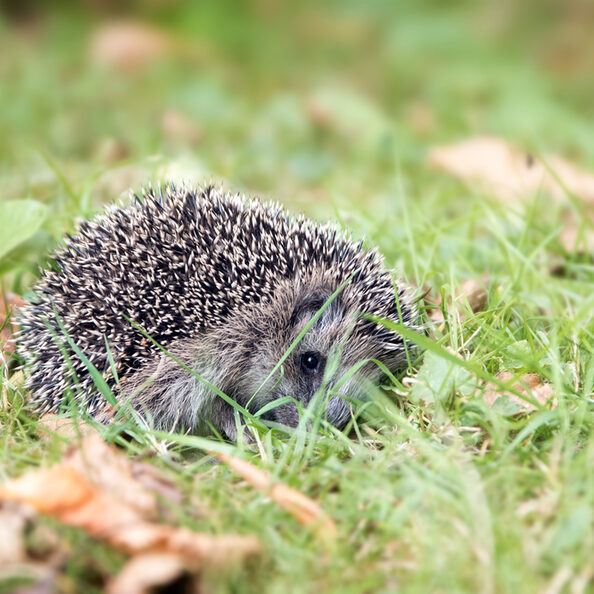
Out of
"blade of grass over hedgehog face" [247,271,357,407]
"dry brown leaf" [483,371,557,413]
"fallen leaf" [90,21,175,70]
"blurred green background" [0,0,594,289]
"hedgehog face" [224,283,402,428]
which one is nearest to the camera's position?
"dry brown leaf" [483,371,557,413]

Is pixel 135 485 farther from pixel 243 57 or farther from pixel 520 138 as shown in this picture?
pixel 243 57

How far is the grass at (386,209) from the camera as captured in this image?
9.25 ft

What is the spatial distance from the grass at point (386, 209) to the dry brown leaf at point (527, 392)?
0.23ft

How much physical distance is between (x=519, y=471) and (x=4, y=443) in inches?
97.6

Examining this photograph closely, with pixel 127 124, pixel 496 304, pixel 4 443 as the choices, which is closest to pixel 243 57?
pixel 127 124

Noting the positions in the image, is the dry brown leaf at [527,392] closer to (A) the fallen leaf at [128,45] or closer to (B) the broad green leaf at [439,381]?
(B) the broad green leaf at [439,381]

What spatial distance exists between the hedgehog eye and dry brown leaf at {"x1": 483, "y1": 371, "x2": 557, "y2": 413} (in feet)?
3.61

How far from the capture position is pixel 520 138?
31.2 feet

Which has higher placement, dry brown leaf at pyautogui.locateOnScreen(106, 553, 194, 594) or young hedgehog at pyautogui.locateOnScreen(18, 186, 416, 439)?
young hedgehog at pyautogui.locateOnScreen(18, 186, 416, 439)

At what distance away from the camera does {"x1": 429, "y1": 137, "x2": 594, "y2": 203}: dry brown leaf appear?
7141 millimetres

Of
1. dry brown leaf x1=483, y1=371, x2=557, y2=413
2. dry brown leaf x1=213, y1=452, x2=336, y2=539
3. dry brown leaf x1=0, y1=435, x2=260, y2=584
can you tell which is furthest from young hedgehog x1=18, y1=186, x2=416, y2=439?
dry brown leaf x1=0, y1=435, x2=260, y2=584

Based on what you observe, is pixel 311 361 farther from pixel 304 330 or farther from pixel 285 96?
pixel 285 96

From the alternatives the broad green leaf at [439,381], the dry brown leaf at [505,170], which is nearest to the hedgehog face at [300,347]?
the broad green leaf at [439,381]

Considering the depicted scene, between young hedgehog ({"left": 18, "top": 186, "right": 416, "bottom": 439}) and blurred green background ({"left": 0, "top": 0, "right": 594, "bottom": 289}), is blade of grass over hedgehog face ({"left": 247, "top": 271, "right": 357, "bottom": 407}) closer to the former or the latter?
young hedgehog ({"left": 18, "top": 186, "right": 416, "bottom": 439})
